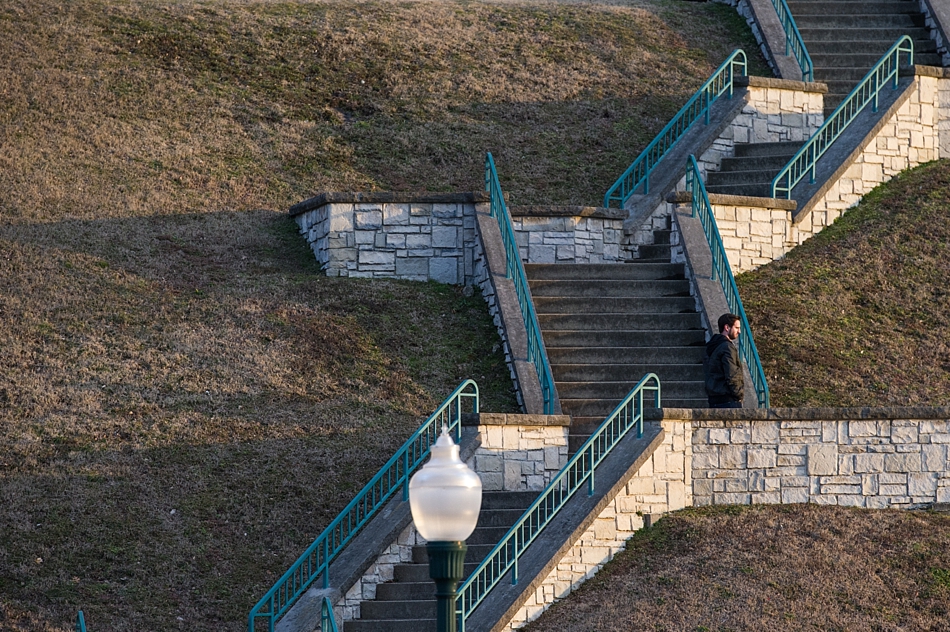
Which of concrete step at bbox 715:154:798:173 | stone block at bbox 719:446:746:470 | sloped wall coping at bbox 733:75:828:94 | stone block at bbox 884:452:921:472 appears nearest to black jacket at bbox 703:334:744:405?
stone block at bbox 719:446:746:470

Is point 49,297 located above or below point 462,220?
below

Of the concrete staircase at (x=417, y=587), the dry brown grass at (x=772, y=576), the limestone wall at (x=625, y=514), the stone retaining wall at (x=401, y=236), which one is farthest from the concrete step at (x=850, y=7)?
the concrete staircase at (x=417, y=587)

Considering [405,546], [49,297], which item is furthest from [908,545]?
[49,297]

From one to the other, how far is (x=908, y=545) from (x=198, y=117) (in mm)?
12780

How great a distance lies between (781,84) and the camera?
66.9ft

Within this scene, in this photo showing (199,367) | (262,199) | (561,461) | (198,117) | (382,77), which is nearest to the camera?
(561,461)

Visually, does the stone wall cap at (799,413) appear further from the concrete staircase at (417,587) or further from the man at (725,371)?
the concrete staircase at (417,587)

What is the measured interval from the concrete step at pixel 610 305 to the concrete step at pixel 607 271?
619mm

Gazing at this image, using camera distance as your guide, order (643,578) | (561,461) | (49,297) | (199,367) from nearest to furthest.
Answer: (643,578)
(561,461)
(199,367)
(49,297)

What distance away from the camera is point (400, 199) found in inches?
699

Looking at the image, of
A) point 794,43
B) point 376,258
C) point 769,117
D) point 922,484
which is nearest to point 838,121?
point 769,117

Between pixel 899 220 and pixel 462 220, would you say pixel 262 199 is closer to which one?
pixel 462 220

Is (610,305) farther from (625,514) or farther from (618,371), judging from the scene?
(625,514)

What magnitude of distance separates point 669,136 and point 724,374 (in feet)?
25.4
